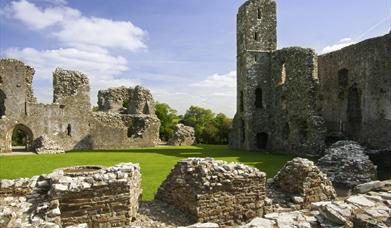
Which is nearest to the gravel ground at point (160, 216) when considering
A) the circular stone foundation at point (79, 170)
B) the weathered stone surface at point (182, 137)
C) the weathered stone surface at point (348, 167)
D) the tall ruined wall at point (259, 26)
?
the circular stone foundation at point (79, 170)

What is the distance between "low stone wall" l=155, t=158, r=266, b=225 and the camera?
922 cm

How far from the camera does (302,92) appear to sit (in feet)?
84.1

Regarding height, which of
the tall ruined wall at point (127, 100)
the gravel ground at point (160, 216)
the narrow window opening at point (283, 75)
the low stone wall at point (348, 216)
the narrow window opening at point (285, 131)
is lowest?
the gravel ground at point (160, 216)

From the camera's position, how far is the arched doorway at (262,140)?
29766 mm

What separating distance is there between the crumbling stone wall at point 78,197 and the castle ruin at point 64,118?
69.9ft

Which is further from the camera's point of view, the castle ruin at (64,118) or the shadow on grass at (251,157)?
the castle ruin at (64,118)

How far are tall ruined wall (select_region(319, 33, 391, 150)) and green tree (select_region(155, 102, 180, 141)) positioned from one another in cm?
2253

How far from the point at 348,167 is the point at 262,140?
584 inches

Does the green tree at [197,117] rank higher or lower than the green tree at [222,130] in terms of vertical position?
higher

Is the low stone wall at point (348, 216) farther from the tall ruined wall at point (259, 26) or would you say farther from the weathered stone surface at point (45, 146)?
the tall ruined wall at point (259, 26)

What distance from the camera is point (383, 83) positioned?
22.3 meters

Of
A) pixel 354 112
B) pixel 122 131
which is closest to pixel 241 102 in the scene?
pixel 354 112

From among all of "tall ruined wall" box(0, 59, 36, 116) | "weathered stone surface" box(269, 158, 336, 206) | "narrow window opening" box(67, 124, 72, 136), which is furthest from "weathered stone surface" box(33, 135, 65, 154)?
"weathered stone surface" box(269, 158, 336, 206)

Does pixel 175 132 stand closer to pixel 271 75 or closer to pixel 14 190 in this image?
pixel 271 75
